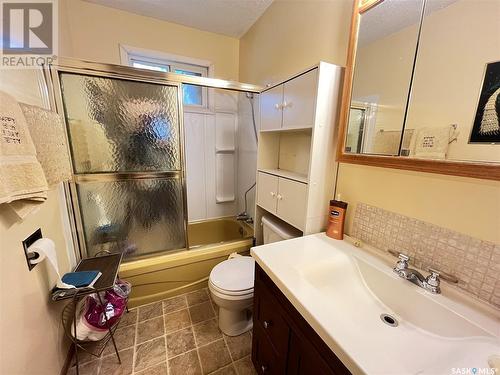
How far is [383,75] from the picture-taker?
950 mm

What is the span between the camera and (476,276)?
701 mm

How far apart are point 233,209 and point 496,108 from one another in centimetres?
241

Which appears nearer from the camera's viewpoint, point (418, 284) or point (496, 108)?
point (496, 108)

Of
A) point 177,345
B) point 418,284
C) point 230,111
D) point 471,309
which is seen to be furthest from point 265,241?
point 230,111

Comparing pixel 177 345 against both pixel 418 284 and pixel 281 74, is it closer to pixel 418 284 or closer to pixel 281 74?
pixel 418 284

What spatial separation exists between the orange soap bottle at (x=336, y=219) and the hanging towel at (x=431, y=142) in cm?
43

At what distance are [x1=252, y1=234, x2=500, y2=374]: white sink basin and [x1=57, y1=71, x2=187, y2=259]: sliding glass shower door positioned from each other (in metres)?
1.15

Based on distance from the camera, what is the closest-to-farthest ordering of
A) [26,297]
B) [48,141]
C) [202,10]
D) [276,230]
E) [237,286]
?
[26,297], [48,141], [237,286], [276,230], [202,10]

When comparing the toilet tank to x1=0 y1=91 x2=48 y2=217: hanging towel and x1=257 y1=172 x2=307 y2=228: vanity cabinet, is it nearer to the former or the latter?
x1=257 y1=172 x2=307 y2=228: vanity cabinet

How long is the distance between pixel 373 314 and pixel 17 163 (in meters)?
1.42

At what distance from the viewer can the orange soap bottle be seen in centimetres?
115

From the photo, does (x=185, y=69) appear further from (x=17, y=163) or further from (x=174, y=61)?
(x=17, y=163)

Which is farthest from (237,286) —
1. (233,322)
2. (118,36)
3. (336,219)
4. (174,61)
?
(118,36)

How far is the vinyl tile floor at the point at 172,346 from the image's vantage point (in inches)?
47.5
